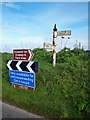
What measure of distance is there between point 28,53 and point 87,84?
1.98m

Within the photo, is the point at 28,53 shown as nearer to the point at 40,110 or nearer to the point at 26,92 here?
the point at 26,92

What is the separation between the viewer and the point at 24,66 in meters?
7.88

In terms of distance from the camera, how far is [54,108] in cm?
649

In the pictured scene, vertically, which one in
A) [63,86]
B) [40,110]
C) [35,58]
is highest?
[35,58]

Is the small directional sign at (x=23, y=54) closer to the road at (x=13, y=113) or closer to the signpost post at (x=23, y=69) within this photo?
the signpost post at (x=23, y=69)

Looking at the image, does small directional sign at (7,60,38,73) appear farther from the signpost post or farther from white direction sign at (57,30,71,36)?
white direction sign at (57,30,71,36)

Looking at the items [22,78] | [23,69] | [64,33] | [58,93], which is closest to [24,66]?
[23,69]

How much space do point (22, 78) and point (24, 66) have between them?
0.39m

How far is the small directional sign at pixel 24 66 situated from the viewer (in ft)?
24.7

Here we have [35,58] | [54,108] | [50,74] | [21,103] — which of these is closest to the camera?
[54,108]

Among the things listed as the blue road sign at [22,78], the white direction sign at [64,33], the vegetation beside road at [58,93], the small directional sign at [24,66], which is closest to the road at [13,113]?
the vegetation beside road at [58,93]

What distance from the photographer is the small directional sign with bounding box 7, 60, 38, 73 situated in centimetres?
753

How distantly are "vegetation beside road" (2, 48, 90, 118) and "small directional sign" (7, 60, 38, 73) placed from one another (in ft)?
2.21

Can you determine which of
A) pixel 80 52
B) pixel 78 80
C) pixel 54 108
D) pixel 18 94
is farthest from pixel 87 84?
pixel 80 52
